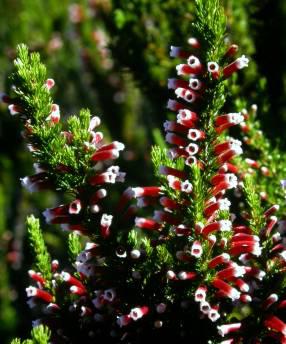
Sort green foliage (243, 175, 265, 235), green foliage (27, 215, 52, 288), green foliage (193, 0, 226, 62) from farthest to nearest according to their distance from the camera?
green foliage (27, 215, 52, 288)
green foliage (243, 175, 265, 235)
green foliage (193, 0, 226, 62)

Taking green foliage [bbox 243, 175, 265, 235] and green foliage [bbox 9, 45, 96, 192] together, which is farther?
green foliage [bbox 243, 175, 265, 235]

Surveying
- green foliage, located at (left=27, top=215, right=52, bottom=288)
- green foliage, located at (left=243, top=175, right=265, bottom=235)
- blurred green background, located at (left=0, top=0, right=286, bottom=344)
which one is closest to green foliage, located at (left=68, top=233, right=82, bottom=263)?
green foliage, located at (left=27, top=215, right=52, bottom=288)

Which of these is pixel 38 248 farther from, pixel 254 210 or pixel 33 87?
pixel 254 210

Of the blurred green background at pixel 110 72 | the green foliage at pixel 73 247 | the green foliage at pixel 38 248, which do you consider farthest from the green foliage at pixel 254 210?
the blurred green background at pixel 110 72

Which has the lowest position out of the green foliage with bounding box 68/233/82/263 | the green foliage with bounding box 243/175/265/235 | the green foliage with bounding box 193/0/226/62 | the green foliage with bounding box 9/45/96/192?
the green foliage with bounding box 68/233/82/263

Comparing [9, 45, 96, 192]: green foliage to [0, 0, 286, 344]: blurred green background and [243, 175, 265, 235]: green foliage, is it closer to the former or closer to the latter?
[243, 175, 265, 235]: green foliage

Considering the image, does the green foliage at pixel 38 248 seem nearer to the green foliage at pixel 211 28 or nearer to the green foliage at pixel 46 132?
the green foliage at pixel 46 132
